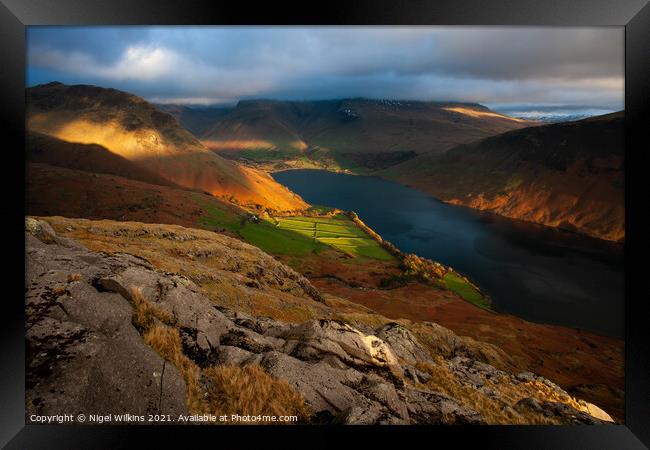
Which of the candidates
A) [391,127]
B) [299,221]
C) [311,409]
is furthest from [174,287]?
[391,127]

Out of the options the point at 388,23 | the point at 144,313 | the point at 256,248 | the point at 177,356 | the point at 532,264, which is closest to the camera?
the point at 177,356

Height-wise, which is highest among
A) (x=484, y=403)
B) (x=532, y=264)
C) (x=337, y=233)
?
(x=337, y=233)

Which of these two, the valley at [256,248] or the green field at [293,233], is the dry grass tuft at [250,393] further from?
the green field at [293,233]

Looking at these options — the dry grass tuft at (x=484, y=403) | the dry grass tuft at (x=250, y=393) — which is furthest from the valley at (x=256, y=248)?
→ the dry grass tuft at (x=250, y=393)

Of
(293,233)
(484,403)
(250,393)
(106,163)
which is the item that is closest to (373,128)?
(106,163)

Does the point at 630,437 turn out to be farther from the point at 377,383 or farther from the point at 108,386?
the point at 108,386

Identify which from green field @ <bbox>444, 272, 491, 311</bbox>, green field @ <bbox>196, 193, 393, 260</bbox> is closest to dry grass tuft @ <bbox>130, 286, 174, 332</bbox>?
green field @ <bbox>196, 193, 393, 260</bbox>

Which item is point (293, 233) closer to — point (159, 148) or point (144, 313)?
point (144, 313)

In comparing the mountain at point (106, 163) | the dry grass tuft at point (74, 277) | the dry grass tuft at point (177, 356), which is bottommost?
the dry grass tuft at point (177, 356)
